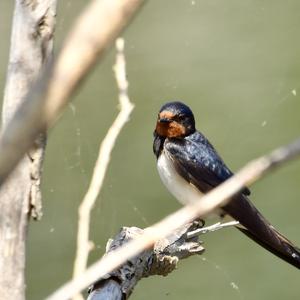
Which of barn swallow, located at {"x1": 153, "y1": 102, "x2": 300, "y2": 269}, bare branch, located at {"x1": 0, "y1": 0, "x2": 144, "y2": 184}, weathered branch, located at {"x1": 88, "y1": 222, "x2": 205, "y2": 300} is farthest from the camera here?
barn swallow, located at {"x1": 153, "y1": 102, "x2": 300, "y2": 269}

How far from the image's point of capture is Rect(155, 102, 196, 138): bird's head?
88.5 inches

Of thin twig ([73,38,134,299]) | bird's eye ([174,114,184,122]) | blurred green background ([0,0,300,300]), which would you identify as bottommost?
blurred green background ([0,0,300,300])

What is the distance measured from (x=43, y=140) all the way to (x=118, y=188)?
9.68 ft

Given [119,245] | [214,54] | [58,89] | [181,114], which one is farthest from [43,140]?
[214,54]

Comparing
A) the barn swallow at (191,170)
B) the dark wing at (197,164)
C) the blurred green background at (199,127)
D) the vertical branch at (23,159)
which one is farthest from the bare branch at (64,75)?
the blurred green background at (199,127)

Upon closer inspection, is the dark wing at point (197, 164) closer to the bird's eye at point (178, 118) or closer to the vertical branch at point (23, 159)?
the bird's eye at point (178, 118)

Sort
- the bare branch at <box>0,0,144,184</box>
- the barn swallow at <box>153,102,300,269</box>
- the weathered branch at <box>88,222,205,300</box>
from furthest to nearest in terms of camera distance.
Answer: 1. the barn swallow at <box>153,102,300,269</box>
2. the weathered branch at <box>88,222,205,300</box>
3. the bare branch at <box>0,0,144,184</box>

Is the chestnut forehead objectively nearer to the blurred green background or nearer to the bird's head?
the bird's head

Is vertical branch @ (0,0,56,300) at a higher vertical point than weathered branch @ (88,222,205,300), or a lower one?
higher

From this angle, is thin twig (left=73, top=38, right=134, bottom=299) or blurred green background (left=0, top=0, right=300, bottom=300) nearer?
thin twig (left=73, top=38, right=134, bottom=299)

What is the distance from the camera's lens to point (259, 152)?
12.0ft

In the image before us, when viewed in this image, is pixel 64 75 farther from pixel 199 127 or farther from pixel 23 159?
pixel 199 127

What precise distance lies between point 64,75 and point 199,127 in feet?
10.4

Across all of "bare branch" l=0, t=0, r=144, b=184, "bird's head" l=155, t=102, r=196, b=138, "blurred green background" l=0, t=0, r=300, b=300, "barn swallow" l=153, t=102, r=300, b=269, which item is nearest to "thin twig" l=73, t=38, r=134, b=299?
Result: "bare branch" l=0, t=0, r=144, b=184
